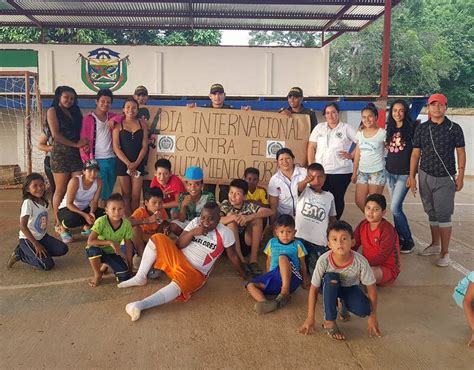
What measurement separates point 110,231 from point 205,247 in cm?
83

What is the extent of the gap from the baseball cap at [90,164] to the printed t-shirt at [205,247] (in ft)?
5.32

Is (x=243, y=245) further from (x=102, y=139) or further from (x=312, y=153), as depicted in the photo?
(x=102, y=139)

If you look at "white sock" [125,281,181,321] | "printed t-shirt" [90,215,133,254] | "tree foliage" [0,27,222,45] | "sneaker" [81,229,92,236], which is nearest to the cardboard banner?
"sneaker" [81,229,92,236]

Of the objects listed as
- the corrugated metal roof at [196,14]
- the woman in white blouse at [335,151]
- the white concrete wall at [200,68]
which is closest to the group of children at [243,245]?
the woman in white blouse at [335,151]

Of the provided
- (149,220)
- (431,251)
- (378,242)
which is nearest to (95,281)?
(149,220)

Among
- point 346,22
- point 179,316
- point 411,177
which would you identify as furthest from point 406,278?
point 346,22

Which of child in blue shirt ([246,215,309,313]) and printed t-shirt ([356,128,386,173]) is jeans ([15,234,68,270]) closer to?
child in blue shirt ([246,215,309,313])

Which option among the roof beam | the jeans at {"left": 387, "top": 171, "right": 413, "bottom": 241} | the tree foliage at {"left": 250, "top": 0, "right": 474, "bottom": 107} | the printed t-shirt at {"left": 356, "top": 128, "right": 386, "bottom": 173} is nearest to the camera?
the printed t-shirt at {"left": 356, "top": 128, "right": 386, "bottom": 173}

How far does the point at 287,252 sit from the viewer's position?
3674 mm

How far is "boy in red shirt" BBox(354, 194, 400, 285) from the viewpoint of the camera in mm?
3842

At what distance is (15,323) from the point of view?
3.20 meters

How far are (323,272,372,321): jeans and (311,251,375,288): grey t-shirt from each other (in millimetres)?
46

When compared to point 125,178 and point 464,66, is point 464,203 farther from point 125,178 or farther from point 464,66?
point 464,66

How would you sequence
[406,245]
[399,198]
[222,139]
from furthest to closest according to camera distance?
[222,139] → [406,245] → [399,198]
